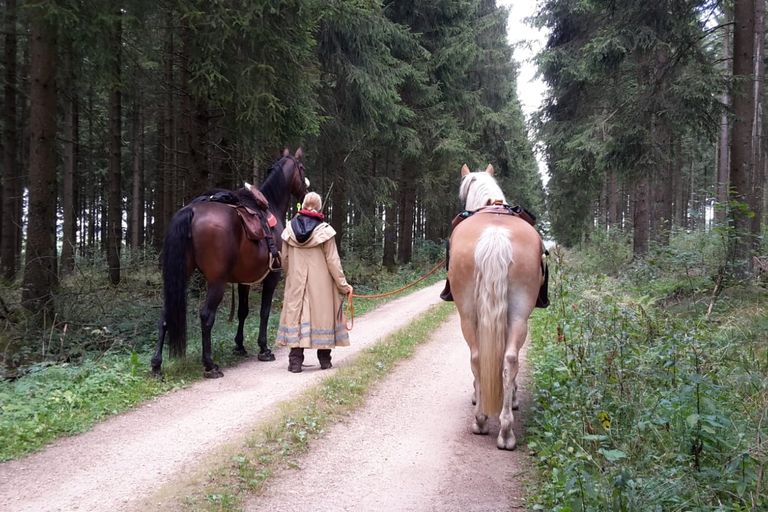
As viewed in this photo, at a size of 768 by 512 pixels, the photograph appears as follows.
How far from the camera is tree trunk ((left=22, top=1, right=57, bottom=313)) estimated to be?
7559 millimetres

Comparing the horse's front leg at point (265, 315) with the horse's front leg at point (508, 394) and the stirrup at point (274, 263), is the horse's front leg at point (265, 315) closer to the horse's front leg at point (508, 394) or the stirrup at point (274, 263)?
the stirrup at point (274, 263)

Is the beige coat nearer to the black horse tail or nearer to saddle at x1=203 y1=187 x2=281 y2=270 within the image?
saddle at x1=203 y1=187 x2=281 y2=270

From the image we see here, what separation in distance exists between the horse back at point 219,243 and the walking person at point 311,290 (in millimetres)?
593

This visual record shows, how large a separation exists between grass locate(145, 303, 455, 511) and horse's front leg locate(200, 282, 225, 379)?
151 centimetres

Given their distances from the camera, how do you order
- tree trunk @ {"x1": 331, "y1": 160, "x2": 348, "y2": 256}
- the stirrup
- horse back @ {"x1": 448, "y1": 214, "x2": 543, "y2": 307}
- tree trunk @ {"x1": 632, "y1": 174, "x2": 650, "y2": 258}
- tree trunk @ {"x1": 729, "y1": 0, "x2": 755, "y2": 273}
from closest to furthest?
horse back @ {"x1": 448, "y1": 214, "x2": 543, "y2": 307} → the stirrup → tree trunk @ {"x1": 729, "y1": 0, "x2": 755, "y2": 273} → tree trunk @ {"x1": 632, "y1": 174, "x2": 650, "y2": 258} → tree trunk @ {"x1": 331, "y1": 160, "x2": 348, "y2": 256}

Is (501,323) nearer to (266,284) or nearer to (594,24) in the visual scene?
(266,284)

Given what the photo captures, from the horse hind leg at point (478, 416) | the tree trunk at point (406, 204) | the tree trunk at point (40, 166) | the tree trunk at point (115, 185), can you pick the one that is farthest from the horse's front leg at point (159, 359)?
the tree trunk at point (406, 204)

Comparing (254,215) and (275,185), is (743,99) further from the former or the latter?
(254,215)

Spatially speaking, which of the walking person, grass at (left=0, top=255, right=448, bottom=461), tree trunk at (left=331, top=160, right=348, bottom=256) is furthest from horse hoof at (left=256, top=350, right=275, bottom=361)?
tree trunk at (left=331, top=160, right=348, bottom=256)

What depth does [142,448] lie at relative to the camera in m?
3.92

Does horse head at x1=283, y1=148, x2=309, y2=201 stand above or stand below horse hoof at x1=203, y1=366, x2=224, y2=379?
above

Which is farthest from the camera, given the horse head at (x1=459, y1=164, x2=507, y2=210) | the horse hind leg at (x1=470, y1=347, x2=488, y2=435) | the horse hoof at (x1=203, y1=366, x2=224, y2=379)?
the horse hoof at (x1=203, y1=366, x2=224, y2=379)

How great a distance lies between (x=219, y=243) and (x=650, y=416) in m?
4.91

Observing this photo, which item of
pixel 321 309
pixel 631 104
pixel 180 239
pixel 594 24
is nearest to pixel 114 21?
pixel 180 239
